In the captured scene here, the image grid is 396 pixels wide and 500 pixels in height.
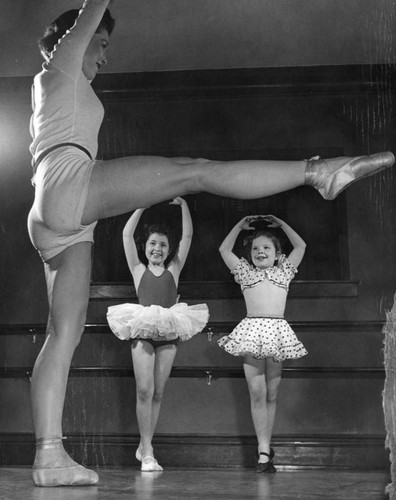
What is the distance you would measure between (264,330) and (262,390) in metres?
0.22

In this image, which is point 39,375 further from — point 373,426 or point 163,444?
point 373,426

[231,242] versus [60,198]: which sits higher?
[231,242]

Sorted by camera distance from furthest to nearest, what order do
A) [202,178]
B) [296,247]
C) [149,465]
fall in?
[296,247], [149,465], [202,178]

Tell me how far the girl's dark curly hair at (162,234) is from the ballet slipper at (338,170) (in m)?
1.49

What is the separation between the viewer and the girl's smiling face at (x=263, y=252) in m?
3.17

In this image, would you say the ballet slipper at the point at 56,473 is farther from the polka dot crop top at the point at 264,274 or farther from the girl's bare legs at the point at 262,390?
the polka dot crop top at the point at 264,274

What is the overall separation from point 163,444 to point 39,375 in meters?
1.77

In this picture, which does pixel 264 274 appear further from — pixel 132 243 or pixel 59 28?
pixel 59 28

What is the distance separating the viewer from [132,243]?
10.6ft

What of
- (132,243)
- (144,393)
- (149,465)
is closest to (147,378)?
(144,393)

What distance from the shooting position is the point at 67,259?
1.89 meters

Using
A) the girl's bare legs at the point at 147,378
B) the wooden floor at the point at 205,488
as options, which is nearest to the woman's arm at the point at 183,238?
the girl's bare legs at the point at 147,378

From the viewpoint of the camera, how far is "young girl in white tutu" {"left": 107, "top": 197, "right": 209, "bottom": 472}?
304 cm

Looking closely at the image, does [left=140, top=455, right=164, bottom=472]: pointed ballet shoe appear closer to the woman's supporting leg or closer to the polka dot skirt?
the polka dot skirt
